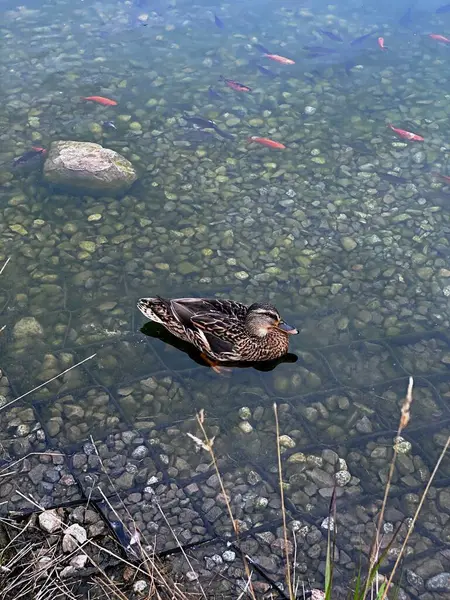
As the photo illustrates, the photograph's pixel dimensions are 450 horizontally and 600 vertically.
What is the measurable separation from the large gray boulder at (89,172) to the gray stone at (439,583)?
577 cm

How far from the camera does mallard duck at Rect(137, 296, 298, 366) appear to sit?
241 inches

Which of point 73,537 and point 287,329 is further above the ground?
point 287,329

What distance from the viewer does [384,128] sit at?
10.0 m

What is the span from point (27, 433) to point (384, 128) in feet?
23.7

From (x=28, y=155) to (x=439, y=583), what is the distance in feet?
23.5

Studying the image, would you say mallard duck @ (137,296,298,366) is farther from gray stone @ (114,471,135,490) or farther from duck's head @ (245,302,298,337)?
gray stone @ (114,471,135,490)

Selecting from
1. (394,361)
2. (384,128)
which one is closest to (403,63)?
(384,128)

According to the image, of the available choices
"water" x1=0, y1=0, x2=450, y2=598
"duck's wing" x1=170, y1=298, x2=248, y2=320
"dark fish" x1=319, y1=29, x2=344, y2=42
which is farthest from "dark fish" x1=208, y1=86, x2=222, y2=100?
"duck's wing" x1=170, y1=298, x2=248, y2=320

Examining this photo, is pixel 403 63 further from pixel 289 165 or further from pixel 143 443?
pixel 143 443

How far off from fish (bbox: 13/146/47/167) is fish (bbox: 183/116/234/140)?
231 centimetres

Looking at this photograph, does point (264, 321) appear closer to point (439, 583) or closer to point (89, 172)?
point (439, 583)

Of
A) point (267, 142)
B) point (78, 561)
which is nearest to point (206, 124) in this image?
point (267, 142)

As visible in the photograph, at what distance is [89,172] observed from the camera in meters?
8.30

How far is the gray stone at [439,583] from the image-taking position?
15.4 feet
